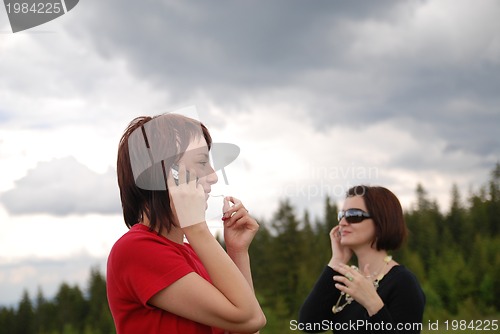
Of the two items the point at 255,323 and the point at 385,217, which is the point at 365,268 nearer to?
the point at 385,217

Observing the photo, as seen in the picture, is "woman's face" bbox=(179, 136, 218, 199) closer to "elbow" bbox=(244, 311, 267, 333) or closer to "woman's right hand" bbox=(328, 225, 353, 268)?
"elbow" bbox=(244, 311, 267, 333)

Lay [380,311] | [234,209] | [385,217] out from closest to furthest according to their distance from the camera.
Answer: [234,209] → [380,311] → [385,217]

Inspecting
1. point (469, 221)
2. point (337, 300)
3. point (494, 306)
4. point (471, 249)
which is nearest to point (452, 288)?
point (494, 306)

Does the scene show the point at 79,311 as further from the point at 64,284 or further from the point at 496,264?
the point at 496,264

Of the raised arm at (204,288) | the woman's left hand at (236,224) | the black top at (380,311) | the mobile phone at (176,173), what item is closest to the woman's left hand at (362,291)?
the black top at (380,311)

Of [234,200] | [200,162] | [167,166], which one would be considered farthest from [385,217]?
[167,166]

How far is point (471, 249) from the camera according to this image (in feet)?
243

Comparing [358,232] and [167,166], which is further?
[358,232]

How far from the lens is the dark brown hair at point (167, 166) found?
259 centimetres

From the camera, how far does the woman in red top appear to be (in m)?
2.41

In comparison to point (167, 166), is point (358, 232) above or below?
below

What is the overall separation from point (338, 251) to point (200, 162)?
2997 mm

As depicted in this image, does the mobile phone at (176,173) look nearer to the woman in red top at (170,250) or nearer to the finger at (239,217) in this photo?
the woman in red top at (170,250)

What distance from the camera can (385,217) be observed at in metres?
5.22
